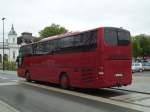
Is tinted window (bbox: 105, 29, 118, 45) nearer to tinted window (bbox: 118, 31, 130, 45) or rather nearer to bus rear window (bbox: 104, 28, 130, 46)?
bus rear window (bbox: 104, 28, 130, 46)

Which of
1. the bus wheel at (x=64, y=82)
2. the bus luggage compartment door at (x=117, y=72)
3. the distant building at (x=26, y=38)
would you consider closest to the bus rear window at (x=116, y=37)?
the bus luggage compartment door at (x=117, y=72)

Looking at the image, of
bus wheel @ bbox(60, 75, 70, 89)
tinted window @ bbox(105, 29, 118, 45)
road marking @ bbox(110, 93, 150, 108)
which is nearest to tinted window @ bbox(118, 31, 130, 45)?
tinted window @ bbox(105, 29, 118, 45)

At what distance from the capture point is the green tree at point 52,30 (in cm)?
8719

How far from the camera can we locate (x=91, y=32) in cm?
1684

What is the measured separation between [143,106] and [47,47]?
10.8 metres

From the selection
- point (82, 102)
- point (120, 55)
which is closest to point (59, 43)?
point (120, 55)

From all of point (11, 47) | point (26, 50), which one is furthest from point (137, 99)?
point (11, 47)

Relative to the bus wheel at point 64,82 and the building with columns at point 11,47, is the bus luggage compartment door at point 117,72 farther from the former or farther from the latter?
the building with columns at point 11,47

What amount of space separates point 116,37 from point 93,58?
163cm

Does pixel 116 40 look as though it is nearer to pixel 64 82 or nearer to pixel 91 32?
pixel 91 32

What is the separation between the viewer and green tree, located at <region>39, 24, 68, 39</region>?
87188 mm

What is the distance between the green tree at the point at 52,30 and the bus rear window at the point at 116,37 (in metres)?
70.1

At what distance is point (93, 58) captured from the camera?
1644 cm

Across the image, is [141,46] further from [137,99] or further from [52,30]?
[137,99]
